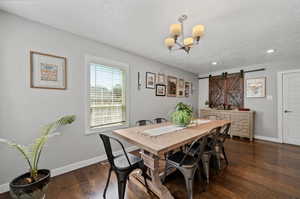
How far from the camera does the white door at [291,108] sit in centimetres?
349

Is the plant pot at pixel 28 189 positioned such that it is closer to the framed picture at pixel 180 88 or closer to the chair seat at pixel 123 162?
the chair seat at pixel 123 162

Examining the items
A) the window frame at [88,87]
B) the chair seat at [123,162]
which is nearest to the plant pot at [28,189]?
the chair seat at [123,162]

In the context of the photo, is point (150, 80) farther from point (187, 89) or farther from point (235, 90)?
point (235, 90)

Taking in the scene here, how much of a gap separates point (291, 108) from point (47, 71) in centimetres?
599

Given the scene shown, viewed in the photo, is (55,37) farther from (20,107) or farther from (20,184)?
(20,184)

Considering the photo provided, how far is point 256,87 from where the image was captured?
4152 mm

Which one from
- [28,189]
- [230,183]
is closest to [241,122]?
[230,183]

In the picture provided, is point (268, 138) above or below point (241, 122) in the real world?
below

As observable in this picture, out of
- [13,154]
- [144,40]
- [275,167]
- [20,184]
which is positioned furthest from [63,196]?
[275,167]

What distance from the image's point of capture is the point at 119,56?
296 cm

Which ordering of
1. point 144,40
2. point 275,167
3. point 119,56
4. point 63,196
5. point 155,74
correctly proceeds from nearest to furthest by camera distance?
point 63,196 < point 275,167 < point 144,40 < point 119,56 < point 155,74

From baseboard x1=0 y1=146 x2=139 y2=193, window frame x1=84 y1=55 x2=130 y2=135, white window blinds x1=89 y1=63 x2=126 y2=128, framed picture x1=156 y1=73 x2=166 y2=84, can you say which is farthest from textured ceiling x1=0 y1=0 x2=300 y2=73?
baseboard x1=0 y1=146 x2=139 y2=193

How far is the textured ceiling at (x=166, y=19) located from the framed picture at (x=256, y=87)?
1378 millimetres

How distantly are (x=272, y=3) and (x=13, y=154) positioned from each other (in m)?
4.05
